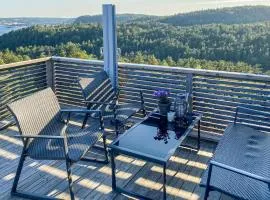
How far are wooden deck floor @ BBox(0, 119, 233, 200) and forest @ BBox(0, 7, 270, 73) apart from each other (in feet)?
40.4

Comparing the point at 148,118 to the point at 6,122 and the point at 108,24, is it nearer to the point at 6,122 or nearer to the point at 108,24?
the point at 108,24

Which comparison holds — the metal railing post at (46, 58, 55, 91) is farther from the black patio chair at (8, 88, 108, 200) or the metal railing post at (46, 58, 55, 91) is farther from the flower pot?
the flower pot

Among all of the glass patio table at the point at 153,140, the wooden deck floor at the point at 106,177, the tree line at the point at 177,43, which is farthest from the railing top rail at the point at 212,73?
the tree line at the point at 177,43

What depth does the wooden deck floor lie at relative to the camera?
2961mm

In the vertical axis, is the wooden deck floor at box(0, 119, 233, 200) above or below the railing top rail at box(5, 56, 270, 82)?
below

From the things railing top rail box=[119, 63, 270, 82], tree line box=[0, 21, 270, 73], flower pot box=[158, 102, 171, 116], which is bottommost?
tree line box=[0, 21, 270, 73]

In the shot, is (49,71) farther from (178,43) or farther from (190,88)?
(178,43)

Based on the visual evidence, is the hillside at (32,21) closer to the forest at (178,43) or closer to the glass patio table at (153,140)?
the forest at (178,43)

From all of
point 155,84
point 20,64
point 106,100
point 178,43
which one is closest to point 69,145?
point 106,100

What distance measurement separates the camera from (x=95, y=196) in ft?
9.55

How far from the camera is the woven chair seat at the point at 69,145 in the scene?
8.93 ft

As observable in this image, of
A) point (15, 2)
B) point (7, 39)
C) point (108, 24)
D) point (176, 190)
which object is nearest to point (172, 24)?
point (7, 39)

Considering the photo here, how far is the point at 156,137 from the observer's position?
3.14m

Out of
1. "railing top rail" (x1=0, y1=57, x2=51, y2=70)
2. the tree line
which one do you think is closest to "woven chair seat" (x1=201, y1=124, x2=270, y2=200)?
"railing top rail" (x1=0, y1=57, x2=51, y2=70)
